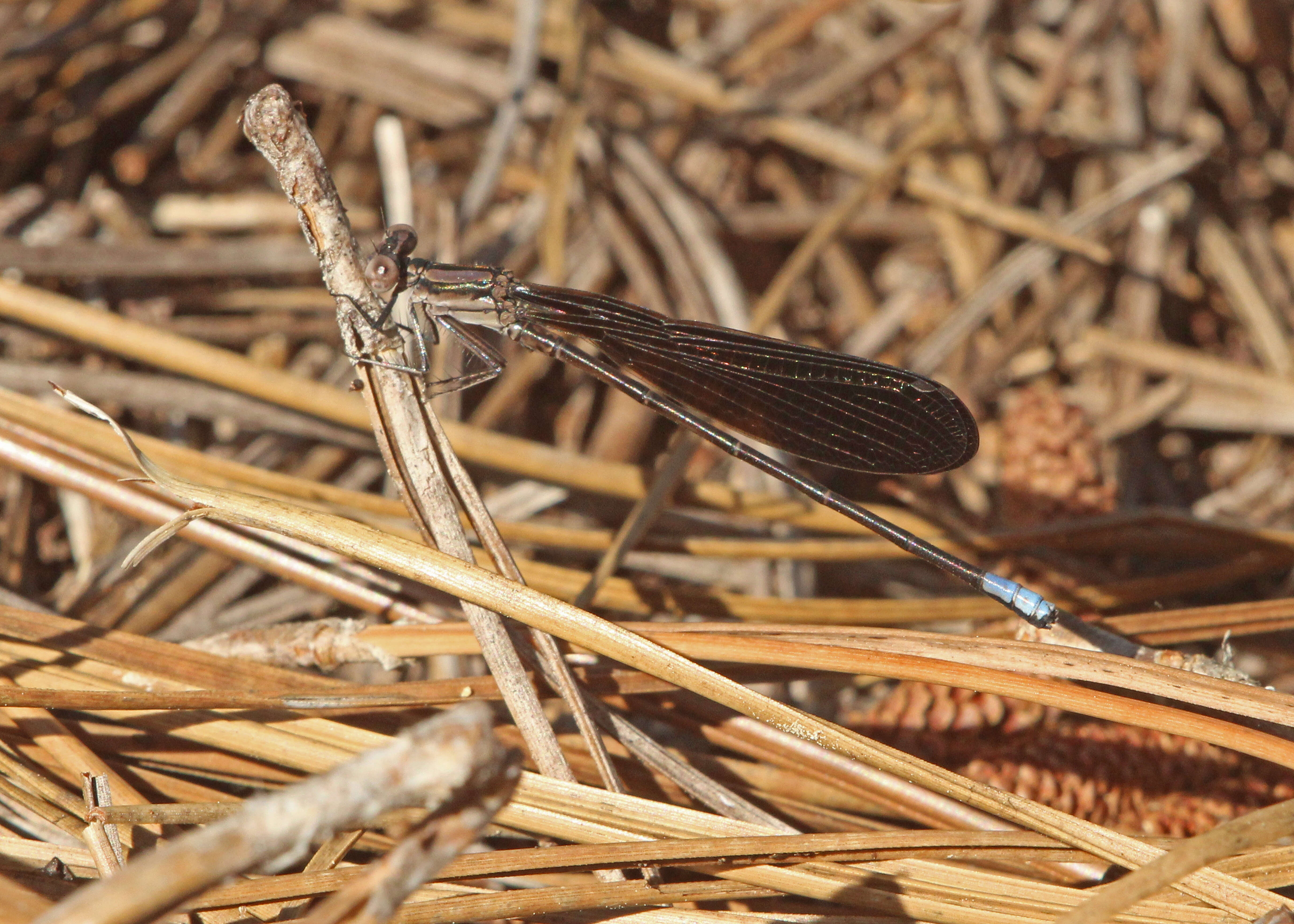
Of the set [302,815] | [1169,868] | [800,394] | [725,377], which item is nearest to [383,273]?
[725,377]

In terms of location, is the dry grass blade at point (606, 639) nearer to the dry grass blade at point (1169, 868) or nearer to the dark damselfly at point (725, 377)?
the dry grass blade at point (1169, 868)

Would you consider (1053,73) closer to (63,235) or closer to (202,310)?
(202,310)

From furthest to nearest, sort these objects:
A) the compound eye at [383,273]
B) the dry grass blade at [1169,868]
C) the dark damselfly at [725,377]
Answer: the dark damselfly at [725,377]
the compound eye at [383,273]
the dry grass blade at [1169,868]

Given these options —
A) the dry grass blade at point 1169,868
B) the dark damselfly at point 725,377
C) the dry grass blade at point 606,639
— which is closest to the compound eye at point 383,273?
the dark damselfly at point 725,377

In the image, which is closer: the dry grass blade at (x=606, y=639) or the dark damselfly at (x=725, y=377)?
the dry grass blade at (x=606, y=639)

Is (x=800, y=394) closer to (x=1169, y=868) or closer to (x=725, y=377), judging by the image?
(x=725, y=377)

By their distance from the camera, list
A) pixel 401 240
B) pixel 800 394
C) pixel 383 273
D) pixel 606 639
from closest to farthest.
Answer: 1. pixel 606 639
2. pixel 383 273
3. pixel 401 240
4. pixel 800 394

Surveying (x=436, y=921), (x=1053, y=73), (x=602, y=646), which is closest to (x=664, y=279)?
(x=1053, y=73)
